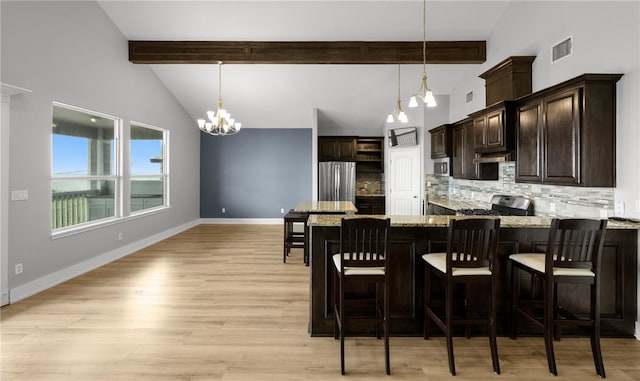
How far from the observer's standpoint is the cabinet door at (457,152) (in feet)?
18.9

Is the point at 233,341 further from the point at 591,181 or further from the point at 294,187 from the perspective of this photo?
the point at 294,187

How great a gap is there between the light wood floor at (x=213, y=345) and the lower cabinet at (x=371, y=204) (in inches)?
194

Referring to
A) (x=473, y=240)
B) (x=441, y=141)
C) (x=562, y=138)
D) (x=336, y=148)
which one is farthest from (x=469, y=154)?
(x=336, y=148)

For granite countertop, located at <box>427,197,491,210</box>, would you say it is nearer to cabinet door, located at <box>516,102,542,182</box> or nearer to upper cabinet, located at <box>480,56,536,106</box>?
cabinet door, located at <box>516,102,542,182</box>

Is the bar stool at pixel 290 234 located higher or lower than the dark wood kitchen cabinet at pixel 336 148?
lower

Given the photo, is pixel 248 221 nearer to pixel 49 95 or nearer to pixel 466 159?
pixel 49 95

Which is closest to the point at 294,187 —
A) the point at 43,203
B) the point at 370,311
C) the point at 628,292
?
the point at 43,203

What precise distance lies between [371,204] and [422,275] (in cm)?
606

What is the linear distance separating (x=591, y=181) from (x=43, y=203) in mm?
5755

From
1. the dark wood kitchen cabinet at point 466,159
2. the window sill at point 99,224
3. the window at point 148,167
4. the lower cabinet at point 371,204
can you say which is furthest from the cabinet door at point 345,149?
the window sill at point 99,224

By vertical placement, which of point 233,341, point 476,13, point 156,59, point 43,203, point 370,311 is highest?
point 476,13

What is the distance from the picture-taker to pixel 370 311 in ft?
9.52

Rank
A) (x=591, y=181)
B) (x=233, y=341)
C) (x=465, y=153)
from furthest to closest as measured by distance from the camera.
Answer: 1. (x=465, y=153)
2. (x=591, y=181)
3. (x=233, y=341)

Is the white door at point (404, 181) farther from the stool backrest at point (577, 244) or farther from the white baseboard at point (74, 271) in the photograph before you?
the white baseboard at point (74, 271)
